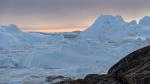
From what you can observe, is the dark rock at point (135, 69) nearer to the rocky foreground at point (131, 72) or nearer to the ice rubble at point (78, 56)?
the rocky foreground at point (131, 72)

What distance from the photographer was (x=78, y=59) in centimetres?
8294

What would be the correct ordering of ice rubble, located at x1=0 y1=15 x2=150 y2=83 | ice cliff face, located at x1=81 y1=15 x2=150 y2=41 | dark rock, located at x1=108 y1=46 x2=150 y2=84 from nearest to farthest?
dark rock, located at x1=108 y1=46 x2=150 y2=84 → ice rubble, located at x1=0 y1=15 x2=150 y2=83 → ice cliff face, located at x1=81 y1=15 x2=150 y2=41

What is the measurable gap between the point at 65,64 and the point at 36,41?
241ft

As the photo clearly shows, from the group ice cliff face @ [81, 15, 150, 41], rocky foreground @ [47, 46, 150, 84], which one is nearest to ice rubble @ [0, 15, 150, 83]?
ice cliff face @ [81, 15, 150, 41]

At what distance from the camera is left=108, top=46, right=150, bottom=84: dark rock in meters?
6.11

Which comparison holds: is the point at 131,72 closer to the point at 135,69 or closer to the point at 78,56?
the point at 135,69

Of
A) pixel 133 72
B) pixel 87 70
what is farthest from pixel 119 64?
pixel 87 70

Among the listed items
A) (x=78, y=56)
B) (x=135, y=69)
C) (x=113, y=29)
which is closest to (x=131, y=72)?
(x=135, y=69)

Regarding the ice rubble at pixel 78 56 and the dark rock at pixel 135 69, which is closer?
the dark rock at pixel 135 69

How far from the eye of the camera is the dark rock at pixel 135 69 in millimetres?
6112

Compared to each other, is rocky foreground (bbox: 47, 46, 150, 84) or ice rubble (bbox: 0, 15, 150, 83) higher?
rocky foreground (bbox: 47, 46, 150, 84)

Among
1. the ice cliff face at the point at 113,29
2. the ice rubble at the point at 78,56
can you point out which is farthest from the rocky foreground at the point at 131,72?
the ice cliff face at the point at 113,29

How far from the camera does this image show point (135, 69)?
21.9 ft

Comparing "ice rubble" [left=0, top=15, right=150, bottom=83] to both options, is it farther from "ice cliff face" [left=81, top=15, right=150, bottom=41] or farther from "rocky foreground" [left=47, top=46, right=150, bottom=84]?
"rocky foreground" [left=47, top=46, right=150, bottom=84]
